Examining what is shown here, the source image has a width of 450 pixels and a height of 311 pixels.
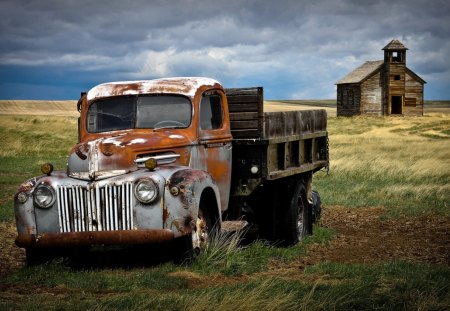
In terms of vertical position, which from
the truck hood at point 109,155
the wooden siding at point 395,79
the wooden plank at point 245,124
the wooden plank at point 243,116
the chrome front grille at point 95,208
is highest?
the wooden siding at point 395,79

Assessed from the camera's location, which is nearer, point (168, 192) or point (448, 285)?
point (448, 285)

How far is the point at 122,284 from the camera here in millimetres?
7059

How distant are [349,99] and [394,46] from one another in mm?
6091

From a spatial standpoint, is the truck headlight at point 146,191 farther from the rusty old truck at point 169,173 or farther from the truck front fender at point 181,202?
the truck front fender at point 181,202

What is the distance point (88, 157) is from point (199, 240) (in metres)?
1.55

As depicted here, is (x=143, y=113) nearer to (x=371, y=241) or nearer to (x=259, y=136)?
(x=259, y=136)

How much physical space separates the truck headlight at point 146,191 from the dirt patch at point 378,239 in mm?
2277

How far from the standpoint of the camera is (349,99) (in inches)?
2488

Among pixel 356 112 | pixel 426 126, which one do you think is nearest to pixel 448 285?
pixel 426 126

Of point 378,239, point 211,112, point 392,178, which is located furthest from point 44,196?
point 392,178

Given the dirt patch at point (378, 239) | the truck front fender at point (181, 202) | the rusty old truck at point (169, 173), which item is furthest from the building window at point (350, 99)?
the truck front fender at point (181, 202)

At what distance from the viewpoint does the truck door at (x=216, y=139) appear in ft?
28.8

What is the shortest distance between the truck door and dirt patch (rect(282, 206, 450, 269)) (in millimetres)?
1465

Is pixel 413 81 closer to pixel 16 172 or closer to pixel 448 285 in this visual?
pixel 16 172
